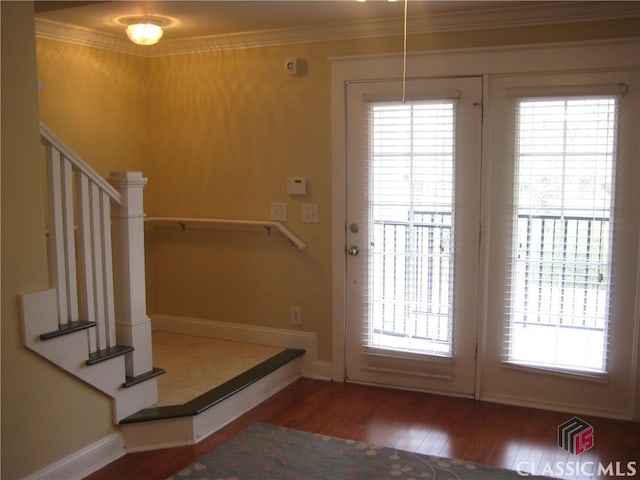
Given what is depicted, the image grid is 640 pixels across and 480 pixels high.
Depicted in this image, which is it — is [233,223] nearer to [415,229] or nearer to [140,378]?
[415,229]

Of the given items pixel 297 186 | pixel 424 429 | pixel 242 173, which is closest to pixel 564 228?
pixel 424 429

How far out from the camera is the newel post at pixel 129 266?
330cm

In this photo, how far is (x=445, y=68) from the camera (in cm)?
393

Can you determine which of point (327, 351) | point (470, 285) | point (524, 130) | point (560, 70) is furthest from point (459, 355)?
point (560, 70)

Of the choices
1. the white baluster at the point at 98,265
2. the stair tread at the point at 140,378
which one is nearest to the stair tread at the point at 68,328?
the white baluster at the point at 98,265

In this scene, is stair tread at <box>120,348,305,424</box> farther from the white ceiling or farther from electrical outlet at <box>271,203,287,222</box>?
the white ceiling

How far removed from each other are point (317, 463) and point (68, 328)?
137cm

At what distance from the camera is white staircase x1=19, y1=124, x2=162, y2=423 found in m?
2.94

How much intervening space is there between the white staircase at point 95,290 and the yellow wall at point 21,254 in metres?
0.08

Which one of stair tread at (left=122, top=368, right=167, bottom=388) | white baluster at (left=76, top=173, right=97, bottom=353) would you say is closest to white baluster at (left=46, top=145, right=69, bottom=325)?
white baluster at (left=76, top=173, right=97, bottom=353)

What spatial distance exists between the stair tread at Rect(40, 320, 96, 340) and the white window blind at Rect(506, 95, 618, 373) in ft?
8.01

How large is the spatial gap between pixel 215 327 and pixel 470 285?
197 cm

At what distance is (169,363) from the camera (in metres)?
4.21

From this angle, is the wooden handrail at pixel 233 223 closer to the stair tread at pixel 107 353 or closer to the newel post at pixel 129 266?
the newel post at pixel 129 266
